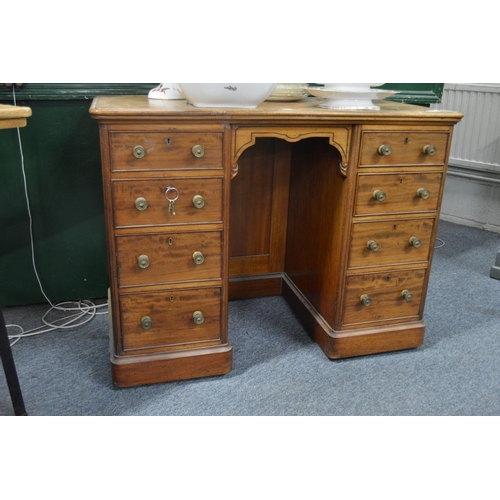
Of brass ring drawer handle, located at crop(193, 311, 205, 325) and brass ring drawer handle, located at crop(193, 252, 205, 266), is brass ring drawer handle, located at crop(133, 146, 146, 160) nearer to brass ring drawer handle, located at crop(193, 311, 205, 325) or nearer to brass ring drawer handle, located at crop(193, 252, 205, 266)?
brass ring drawer handle, located at crop(193, 252, 205, 266)

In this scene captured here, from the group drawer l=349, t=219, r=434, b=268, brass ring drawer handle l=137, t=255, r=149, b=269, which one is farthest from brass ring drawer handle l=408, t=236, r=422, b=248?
brass ring drawer handle l=137, t=255, r=149, b=269

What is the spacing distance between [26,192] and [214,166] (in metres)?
0.84

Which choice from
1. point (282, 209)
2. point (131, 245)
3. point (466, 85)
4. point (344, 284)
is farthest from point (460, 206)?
point (131, 245)

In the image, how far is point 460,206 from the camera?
3.21m

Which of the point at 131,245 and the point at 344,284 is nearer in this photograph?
the point at 131,245

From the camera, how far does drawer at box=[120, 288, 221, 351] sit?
149cm

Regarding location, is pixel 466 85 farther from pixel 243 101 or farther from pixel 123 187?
pixel 123 187

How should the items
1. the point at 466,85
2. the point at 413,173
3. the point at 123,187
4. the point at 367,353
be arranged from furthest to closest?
the point at 466,85, the point at 367,353, the point at 413,173, the point at 123,187

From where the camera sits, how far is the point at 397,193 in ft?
5.21

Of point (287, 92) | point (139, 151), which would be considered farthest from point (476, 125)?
point (139, 151)

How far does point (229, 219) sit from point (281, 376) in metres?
0.53

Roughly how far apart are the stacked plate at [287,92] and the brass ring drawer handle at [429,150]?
0.43m

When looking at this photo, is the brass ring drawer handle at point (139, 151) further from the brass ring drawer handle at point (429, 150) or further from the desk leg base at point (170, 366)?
the brass ring drawer handle at point (429, 150)

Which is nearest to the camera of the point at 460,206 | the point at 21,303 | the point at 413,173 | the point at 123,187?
the point at 123,187
